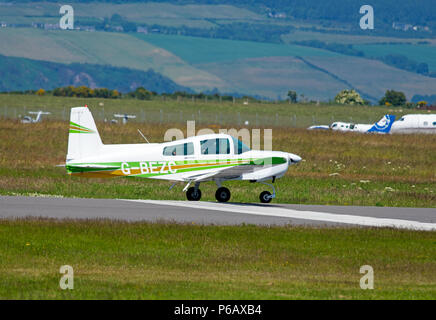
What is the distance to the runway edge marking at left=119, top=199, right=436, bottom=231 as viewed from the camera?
2336 centimetres

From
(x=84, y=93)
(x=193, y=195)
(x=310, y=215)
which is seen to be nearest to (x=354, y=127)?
(x=193, y=195)

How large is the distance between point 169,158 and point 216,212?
2604mm

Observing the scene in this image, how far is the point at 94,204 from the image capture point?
85.4 feet

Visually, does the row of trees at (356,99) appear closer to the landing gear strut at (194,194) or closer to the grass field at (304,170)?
the grass field at (304,170)

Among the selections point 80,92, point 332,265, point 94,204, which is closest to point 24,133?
point 94,204

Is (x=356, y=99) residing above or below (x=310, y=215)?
above

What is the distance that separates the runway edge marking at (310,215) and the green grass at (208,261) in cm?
164

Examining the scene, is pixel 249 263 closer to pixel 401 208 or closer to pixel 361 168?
pixel 401 208

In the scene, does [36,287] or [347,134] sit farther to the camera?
[347,134]

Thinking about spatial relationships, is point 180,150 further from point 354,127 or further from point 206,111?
point 206,111

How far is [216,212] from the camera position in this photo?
25016 mm

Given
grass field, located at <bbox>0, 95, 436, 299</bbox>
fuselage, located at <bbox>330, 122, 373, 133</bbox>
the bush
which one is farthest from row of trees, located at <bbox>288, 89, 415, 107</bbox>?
grass field, located at <bbox>0, 95, 436, 299</bbox>

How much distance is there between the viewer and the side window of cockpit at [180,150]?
87.2 ft
